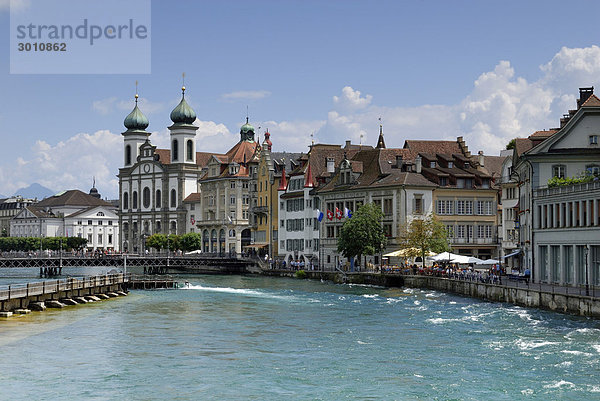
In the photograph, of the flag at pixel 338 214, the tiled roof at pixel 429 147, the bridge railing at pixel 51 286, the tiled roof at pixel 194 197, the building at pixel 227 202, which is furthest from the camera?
the tiled roof at pixel 194 197

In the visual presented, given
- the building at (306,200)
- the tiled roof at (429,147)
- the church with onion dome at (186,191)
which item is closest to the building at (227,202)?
the church with onion dome at (186,191)

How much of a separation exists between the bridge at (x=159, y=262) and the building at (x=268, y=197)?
3.75m

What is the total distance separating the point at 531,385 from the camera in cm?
3194

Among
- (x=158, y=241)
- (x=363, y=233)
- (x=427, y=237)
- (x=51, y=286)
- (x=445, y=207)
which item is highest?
(x=445, y=207)

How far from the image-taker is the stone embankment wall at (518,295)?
160 ft

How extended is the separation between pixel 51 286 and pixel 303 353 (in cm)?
2918

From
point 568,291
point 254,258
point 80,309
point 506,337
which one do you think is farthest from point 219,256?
point 506,337

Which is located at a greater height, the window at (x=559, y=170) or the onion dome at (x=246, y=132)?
the onion dome at (x=246, y=132)

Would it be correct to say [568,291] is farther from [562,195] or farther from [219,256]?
[219,256]

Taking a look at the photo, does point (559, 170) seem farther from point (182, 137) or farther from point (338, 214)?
point (182, 137)

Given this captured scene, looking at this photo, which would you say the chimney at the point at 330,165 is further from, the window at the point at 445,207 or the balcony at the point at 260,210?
the balcony at the point at 260,210

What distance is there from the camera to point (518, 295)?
191ft

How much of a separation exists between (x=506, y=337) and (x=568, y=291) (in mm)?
12674

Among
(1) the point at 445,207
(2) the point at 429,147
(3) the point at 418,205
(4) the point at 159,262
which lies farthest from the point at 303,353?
(4) the point at 159,262
